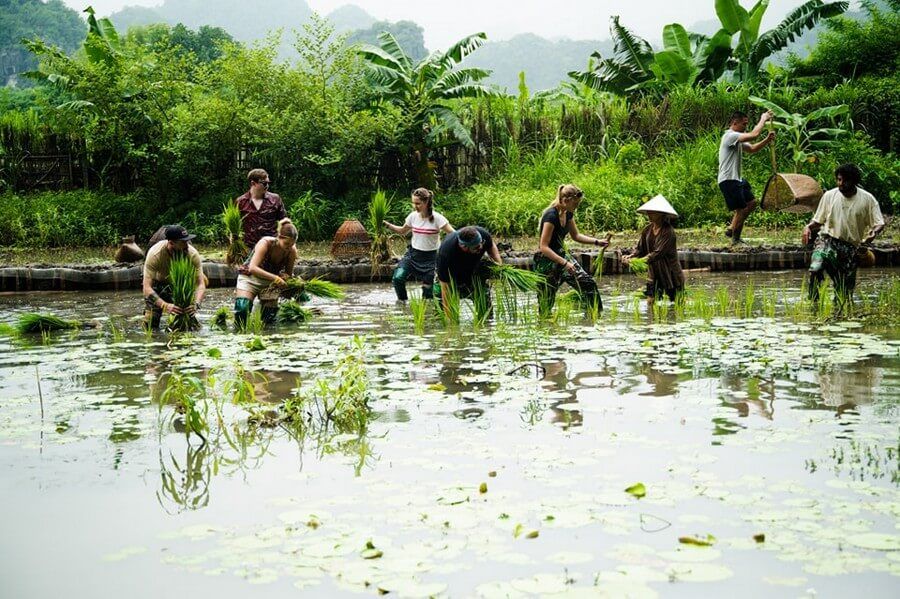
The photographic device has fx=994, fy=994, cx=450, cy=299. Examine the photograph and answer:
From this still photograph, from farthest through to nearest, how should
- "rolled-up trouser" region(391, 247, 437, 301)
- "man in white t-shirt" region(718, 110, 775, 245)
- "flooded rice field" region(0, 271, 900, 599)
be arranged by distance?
"man in white t-shirt" region(718, 110, 775, 245) → "rolled-up trouser" region(391, 247, 437, 301) → "flooded rice field" region(0, 271, 900, 599)

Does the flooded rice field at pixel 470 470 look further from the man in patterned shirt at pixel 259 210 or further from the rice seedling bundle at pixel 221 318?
the man in patterned shirt at pixel 259 210

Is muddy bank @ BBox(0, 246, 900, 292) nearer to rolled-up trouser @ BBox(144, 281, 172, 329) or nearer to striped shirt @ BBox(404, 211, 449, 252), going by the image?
striped shirt @ BBox(404, 211, 449, 252)

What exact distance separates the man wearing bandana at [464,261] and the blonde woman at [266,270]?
1.52m

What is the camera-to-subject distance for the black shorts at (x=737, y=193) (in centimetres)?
1370

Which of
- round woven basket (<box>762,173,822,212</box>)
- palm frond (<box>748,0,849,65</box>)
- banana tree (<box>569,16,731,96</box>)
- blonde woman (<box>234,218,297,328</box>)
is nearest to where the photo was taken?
blonde woman (<box>234,218,297,328</box>)

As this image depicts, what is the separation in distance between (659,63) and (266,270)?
1323cm

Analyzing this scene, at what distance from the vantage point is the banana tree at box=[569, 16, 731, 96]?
20.3 meters

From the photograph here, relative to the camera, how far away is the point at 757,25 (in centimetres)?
1980

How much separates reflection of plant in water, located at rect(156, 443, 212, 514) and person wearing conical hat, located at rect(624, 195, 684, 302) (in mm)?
5184

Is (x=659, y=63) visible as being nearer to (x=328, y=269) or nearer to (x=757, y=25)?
(x=757, y=25)

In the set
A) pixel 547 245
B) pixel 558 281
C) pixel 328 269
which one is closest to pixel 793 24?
pixel 328 269

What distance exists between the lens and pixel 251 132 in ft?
63.4

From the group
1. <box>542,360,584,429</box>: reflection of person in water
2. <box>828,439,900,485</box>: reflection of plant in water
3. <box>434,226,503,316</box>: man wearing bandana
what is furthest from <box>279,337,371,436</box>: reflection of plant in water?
<box>434,226,503,316</box>: man wearing bandana

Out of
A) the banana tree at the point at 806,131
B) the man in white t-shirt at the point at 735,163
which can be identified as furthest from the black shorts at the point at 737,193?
the banana tree at the point at 806,131
